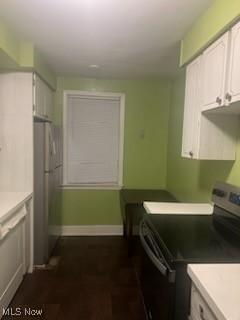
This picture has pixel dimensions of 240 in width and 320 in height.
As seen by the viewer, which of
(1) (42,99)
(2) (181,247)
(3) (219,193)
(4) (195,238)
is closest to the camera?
(2) (181,247)

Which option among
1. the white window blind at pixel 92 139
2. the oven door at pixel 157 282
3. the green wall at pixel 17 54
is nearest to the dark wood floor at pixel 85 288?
the oven door at pixel 157 282

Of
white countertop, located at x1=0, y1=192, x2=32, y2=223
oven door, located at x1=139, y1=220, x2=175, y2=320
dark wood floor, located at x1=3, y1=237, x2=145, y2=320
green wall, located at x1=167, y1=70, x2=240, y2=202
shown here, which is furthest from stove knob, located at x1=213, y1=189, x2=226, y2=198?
white countertop, located at x1=0, y1=192, x2=32, y2=223

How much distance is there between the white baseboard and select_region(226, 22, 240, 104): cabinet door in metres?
2.97

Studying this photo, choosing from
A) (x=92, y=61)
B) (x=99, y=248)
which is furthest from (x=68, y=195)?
(x=92, y=61)

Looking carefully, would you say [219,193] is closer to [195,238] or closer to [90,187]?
[195,238]

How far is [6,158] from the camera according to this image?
106 inches

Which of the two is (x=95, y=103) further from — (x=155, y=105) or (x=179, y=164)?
(x=179, y=164)

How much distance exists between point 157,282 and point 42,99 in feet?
7.76

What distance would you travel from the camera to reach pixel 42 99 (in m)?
2.99

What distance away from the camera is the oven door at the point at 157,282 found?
1243 mm

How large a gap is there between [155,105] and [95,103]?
0.91 m

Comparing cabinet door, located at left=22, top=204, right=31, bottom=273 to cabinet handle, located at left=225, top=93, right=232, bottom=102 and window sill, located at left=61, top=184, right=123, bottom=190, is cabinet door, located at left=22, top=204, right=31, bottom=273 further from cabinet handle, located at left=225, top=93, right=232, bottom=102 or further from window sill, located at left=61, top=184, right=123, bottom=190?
cabinet handle, located at left=225, top=93, right=232, bottom=102

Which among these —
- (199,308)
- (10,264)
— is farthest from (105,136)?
(199,308)

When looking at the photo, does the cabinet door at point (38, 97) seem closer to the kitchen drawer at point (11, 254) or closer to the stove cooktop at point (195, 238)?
the kitchen drawer at point (11, 254)
